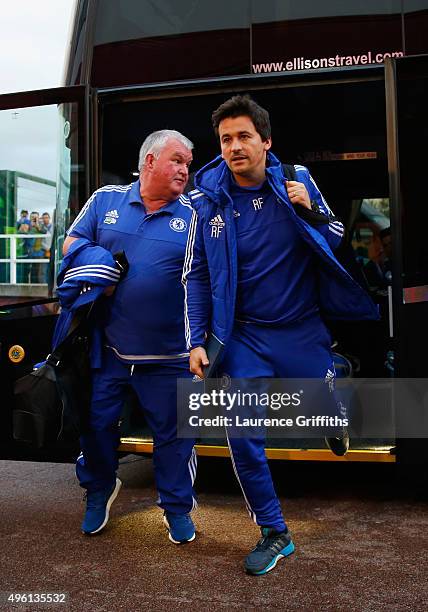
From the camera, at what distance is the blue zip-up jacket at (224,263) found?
3742mm

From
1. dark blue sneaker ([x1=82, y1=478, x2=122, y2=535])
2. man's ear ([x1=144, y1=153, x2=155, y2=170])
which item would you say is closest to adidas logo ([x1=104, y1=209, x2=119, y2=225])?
man's ear ([x1=144, y1=153, x2=155, y2=170])

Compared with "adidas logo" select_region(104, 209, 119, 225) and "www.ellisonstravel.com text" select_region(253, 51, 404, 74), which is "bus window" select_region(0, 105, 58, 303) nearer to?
"adidas logo" select_region(104, 209, 119, 225)

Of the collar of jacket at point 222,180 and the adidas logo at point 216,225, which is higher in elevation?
the collar of jacket at point 222,180

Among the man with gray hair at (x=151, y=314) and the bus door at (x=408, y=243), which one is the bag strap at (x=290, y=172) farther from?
the bus door at (x=408, y=243)

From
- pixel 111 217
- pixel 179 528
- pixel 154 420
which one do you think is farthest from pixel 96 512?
pixel 111 217

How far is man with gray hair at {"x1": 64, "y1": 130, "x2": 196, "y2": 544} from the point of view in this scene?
4.12m

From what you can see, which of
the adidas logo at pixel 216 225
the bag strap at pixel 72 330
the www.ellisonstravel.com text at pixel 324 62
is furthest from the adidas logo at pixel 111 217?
the www.ellisonstravel.com text at pixel 324 62

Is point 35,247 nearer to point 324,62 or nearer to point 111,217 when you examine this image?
point 111,217

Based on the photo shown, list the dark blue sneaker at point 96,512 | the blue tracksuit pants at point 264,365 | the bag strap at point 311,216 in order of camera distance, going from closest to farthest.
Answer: the bag strap at point 311,216 → the blue tracksuit pants at point 264,365 → the dark blue sneaker at point 96,512

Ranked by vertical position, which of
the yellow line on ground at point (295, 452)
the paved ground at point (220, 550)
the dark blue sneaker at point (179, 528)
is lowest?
the paved ground at point (220, 550)

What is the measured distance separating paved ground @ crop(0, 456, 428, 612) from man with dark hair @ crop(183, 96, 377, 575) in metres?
0.24

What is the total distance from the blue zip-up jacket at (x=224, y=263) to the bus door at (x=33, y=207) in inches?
49.4

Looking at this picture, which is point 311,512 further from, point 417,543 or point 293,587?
point 293,587

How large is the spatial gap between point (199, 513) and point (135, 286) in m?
1.48
